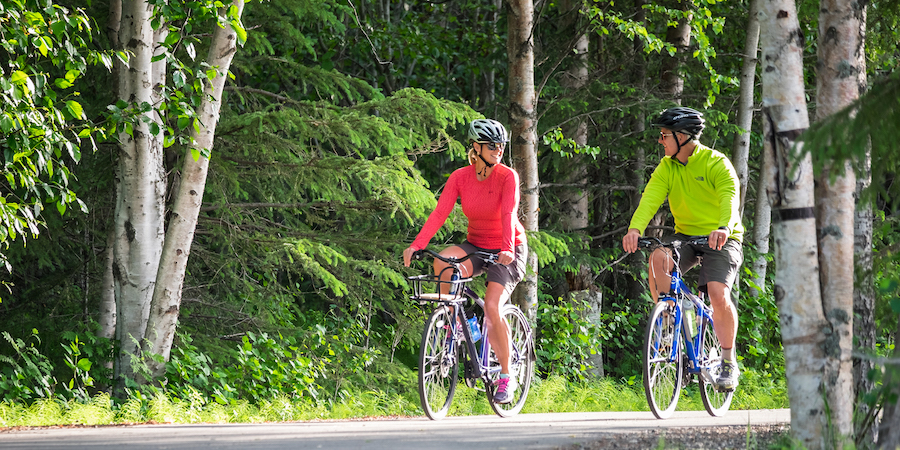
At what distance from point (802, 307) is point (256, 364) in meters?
Result: 5.56

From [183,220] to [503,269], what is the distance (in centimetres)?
324

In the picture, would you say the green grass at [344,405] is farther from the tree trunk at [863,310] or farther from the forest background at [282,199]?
the tree trunk at [863,310]

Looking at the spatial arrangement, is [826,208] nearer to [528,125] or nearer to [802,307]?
[802,307]

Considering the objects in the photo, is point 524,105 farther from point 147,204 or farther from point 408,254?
point 147,204

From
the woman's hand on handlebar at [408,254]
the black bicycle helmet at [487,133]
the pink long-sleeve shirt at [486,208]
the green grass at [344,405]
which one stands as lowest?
the green grass at [344,405]

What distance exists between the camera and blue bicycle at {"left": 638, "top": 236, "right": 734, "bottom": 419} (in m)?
6.14

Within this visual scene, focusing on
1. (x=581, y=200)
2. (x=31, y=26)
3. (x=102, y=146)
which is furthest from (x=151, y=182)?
(x=581, y=200)

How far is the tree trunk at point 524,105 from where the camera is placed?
959cm

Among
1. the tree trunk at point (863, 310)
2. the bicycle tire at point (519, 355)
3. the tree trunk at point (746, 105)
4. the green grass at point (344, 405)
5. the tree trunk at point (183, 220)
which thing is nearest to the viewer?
the tree trunk at point (863, 310)

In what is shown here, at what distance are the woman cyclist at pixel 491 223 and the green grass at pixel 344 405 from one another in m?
1.91

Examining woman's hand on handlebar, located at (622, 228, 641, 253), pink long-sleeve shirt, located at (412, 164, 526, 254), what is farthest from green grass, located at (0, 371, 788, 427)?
woman's hand on handlebar, located at (622, 228, 641, 253)

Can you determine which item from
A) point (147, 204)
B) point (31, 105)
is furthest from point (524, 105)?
point (31, 105)

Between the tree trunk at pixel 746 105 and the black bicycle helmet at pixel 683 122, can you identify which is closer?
the black bicycle helmet at pixel 683 122

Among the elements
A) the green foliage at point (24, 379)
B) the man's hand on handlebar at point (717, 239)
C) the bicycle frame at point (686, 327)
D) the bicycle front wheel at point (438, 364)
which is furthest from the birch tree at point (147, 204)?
the man's hand on handlebar at point (717, 239)
